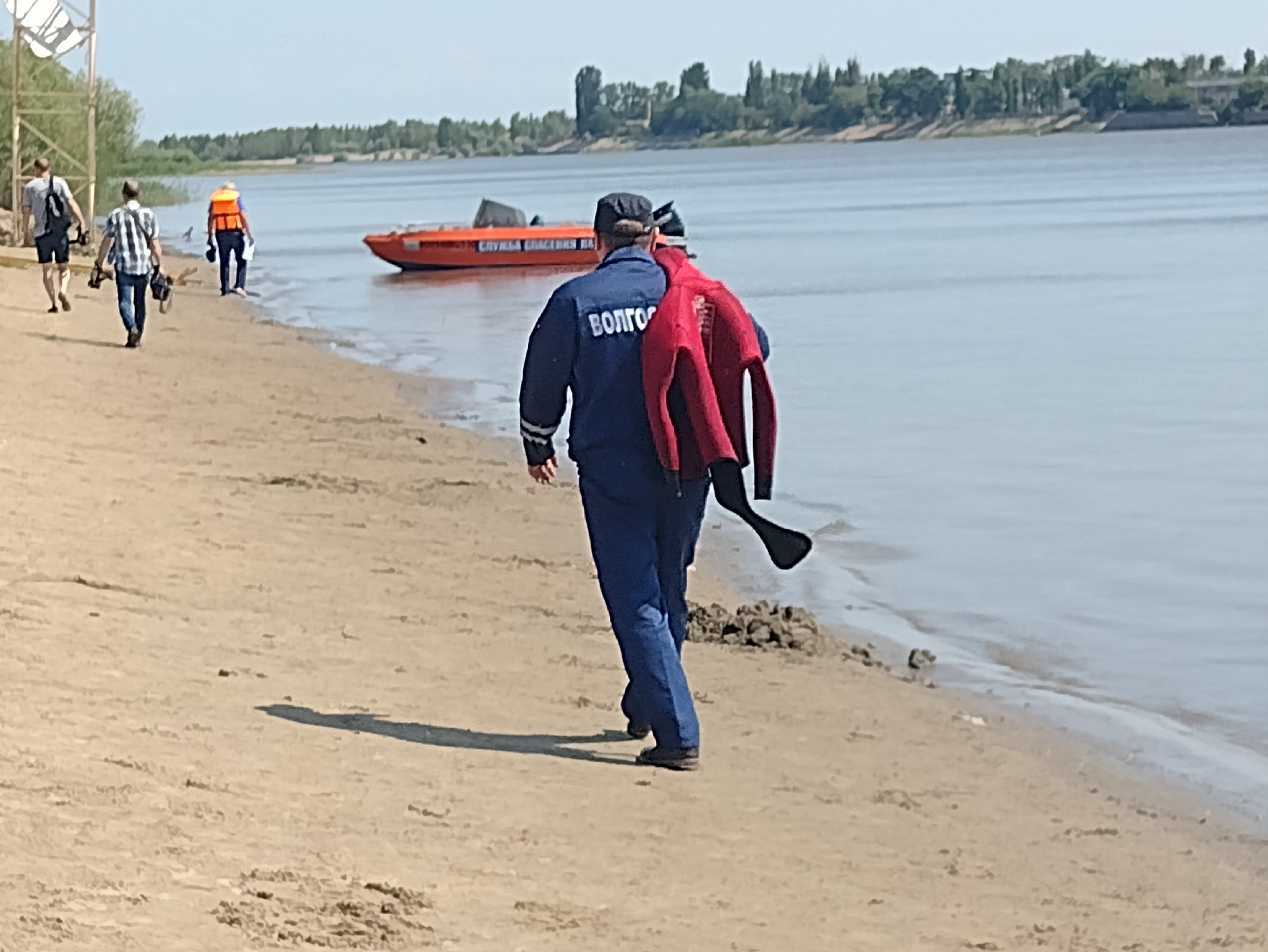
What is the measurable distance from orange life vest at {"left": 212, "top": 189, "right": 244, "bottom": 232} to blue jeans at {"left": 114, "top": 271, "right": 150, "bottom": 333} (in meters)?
8.22

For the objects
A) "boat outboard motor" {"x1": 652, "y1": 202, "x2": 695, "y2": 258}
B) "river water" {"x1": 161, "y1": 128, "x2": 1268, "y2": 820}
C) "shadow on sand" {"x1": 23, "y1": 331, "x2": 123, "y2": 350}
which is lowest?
"river water" {"x1": 161, "y1": 128, "x2": 1268, "y2": 820}

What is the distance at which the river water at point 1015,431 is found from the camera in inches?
374

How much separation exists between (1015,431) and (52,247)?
1066cm

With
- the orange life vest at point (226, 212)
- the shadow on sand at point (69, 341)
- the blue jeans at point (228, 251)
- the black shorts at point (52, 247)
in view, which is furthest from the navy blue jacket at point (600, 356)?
the blue jeans at point (228, 251)

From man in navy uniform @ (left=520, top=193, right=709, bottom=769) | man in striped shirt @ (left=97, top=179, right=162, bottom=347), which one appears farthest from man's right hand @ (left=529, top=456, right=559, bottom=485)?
man in striped shirt @ (left=97, top=179, right=162, bottom=347)

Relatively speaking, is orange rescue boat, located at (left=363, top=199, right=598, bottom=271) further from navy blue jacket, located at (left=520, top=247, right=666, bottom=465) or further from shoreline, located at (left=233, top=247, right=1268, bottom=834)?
navy blue jacket, located at (left=520, top=247, right=666, bottom=465)

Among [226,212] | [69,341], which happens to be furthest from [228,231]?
[69,341]

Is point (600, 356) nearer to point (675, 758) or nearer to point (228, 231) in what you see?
point (675, 758)

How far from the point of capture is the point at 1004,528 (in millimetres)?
12891

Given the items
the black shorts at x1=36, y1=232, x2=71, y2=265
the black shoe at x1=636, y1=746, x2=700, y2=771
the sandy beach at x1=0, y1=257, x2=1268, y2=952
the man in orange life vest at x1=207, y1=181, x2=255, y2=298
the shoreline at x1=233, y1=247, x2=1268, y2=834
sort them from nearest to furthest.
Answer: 1. the sandy beach at x1=0, y1=257, x2=1268, y2=952
2. the black shoe at x1=636, y1=746, x2=700, y2=771
3. the shoreline at x1=233, y1=247, x2=1268, y2=834
4. the black shorts at x1=36, y1=232, x2=71, y2=265
5. the man in orange life vest at x1=207, y1=181, x2=255, y2=298

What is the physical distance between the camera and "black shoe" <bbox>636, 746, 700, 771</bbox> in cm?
658

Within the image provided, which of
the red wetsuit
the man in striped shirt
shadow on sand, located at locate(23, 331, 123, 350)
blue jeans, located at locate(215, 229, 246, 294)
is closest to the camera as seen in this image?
the red wetsuit

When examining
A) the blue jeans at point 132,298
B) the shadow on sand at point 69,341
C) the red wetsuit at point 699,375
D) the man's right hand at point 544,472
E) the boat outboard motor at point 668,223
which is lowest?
the shadow on sand at point 69,341

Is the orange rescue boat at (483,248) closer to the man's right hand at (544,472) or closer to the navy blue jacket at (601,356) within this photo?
the man's right hand at (544,472)
